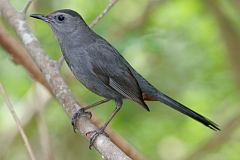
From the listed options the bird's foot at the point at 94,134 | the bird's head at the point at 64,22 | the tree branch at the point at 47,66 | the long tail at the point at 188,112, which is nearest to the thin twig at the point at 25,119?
the bird's head at the point at 64,22

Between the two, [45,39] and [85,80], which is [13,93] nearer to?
[45,39]

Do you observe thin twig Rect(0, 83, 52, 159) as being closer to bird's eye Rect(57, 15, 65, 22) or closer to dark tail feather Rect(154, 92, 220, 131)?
bird's eye Rect(57, 15, 65, 22)

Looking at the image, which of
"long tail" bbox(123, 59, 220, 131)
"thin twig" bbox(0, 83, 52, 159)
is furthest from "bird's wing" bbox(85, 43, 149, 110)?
"thin twig" bbox(0, 83, 52, 159)

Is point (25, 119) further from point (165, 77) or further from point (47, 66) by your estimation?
point (165, 77)

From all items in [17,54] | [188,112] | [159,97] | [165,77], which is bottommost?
[165,77]

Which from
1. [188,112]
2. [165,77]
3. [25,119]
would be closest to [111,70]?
[188,112]

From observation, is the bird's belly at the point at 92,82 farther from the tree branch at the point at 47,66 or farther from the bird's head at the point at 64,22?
the bird's head at the point at 64,22

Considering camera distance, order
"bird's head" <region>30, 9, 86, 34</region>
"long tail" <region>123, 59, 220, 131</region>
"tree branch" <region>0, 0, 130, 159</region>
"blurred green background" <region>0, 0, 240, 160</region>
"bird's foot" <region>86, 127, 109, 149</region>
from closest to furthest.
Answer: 1. "bird's foot" <region>86, 127, 109, 149</region>
2. "tree branch" <region>0, 0, 130, 159</region>
3. "long tail" <region>123, 59, 220, 131</region>
4. "bird's head" <region>30, 9, 86, 34</region>
5. "blurred green background" <region>0, 0, 240, 160</region>
